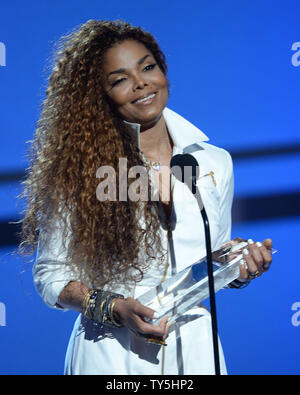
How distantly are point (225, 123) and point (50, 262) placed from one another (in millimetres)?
892

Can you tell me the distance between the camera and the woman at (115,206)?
4.51ft

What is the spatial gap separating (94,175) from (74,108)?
0.20m

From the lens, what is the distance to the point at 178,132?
5.10ft

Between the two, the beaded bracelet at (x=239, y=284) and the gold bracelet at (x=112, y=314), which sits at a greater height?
the beaded bracelet at (x=239, y=284)

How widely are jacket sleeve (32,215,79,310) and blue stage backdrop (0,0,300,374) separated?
59cm

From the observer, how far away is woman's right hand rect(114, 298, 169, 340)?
1216mm

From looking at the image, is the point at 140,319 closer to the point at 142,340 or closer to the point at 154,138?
the point at 142,340

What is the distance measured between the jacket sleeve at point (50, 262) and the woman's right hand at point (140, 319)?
209mm

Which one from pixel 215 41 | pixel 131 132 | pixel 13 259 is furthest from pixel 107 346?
pixel 215 41
